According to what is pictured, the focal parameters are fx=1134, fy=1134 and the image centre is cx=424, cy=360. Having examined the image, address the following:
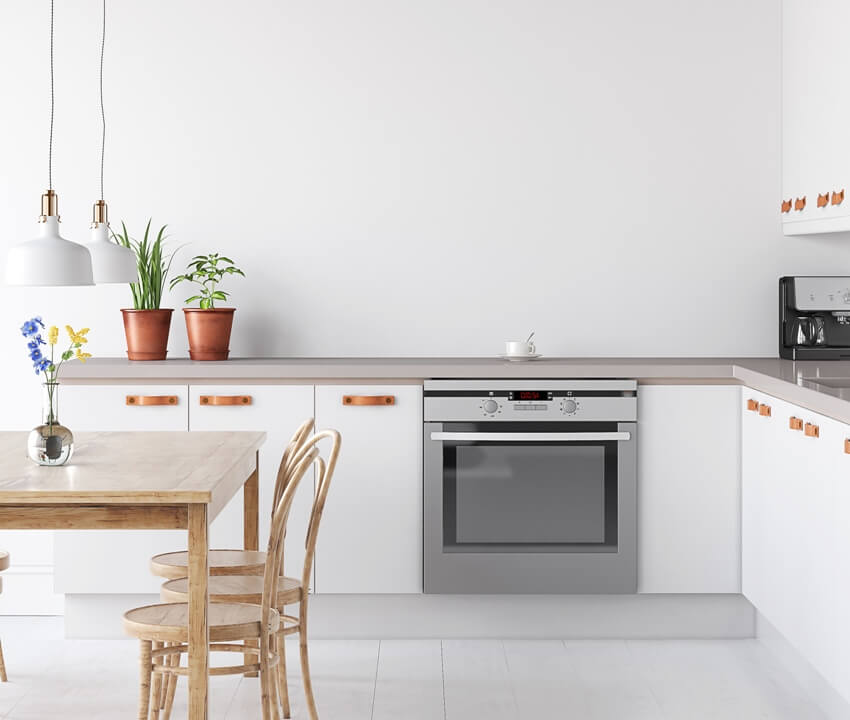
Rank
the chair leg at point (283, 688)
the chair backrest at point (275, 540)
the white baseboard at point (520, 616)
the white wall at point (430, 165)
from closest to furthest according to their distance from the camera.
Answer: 1. the chair backrest at point (275, 540)
2. the chair leg at point (283, 688)
3. the white baseboard at point (520, 616)
4. the white wall at point (430, 165)

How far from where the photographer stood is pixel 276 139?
14.3ft

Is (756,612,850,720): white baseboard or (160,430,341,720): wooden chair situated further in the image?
(756,612,850,720): white baseboard

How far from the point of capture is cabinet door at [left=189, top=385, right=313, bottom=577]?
155 inches

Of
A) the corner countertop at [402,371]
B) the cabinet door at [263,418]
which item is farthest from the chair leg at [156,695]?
the corner countertop at [402,371]

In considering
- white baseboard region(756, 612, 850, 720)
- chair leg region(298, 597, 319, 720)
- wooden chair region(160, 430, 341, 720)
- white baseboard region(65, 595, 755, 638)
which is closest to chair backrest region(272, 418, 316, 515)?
wooden chair region(160, 430, 341, 720)

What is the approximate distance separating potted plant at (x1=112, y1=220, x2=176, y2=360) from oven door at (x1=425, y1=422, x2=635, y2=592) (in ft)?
3.45

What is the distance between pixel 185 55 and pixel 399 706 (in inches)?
100

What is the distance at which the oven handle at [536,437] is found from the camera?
388cm

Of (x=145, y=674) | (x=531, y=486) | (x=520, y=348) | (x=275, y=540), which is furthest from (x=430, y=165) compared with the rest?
(x=145, y=674)

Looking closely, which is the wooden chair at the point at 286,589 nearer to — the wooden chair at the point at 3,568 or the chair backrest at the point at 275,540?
the chair backrest at the point at 275,540

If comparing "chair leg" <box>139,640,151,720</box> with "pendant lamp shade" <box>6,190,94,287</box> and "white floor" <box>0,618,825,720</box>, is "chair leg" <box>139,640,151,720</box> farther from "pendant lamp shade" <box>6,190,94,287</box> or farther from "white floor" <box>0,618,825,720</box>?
"pendant lamp shade" <box>6,190,94,287</box>

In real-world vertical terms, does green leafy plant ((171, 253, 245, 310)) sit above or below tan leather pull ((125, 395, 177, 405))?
above

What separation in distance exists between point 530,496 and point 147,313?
1517mm

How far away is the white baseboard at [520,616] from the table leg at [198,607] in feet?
5.32
